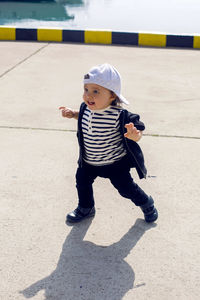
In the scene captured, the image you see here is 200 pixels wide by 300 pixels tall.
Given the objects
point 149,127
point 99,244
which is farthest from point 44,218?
point 149,127

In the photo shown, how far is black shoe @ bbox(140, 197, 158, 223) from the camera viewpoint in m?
2.95

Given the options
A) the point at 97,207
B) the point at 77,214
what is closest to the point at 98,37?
the point at 97,207

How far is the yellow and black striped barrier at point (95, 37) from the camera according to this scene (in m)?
8.97

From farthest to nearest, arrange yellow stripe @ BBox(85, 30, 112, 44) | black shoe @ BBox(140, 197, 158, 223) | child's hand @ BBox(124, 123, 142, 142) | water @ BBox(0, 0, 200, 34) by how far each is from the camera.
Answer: water @ BBox(0, 0, 200, 34) → yellow stripe @ BBox(85, 30, 112, 44) → black shoe @ BBox(140, 197, 158, 223) → child's hand @ BBox(124, 123, 142, 142)

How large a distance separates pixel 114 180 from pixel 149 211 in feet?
1.02

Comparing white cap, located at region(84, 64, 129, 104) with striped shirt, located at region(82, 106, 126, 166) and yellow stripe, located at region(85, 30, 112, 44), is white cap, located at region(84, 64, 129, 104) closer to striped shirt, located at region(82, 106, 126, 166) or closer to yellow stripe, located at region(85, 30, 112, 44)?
striped shirt, located at region(82, 106, 126, 166)

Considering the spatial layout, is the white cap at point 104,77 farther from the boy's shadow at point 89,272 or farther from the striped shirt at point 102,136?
the boy's shadow at point 89,272

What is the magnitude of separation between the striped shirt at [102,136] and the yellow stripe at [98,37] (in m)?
6.65

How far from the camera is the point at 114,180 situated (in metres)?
2.86

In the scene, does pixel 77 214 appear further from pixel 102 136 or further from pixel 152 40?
pixel 152 40

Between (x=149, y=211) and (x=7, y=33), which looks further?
(x=7, y=33)

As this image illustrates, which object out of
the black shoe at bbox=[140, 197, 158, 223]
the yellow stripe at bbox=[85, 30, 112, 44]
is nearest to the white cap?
the black shoe at bbox=[140, 197, 158, 223]

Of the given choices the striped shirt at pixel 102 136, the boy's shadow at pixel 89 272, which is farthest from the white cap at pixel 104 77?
the boy's shadow at pixel 89 272

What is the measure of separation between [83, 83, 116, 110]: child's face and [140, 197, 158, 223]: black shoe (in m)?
0.70
